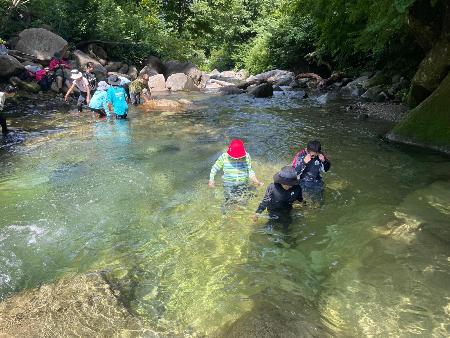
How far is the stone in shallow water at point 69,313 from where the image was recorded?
4.11m

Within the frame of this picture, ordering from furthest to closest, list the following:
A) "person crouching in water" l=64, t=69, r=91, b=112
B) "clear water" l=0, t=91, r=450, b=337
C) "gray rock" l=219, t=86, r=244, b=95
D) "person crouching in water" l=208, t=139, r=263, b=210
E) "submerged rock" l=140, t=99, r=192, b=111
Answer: "gray rock" l=219, t=86, r=244, b=95 < "submerged rock" l=140, t=99, r=192, b=111 < "person crouching in water" l=64, t=69, r=91, b=112 < "person crouching in water" l=208, t=139, r=263, b=210 < "clear water" l=0, t=91, r=450, b=337

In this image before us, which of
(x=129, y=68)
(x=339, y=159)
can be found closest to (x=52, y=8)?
(x=129, y=68)

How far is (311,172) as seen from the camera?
299 inches

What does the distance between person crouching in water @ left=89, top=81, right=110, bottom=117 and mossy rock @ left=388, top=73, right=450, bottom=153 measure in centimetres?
998

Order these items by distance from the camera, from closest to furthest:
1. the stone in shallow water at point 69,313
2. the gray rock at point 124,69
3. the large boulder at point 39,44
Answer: the stone in shallow water at point 69,313, the large boulder at point 39,44, the gray rock at point 124,69

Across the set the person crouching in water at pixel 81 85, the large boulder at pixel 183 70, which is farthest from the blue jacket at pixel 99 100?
the large boulder at pixel 183 70

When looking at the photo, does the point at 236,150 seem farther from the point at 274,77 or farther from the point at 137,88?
the point at 274,77

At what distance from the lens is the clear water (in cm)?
464

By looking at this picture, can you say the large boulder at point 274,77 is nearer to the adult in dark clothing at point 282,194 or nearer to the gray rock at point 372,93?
the gray rock at point 372,93

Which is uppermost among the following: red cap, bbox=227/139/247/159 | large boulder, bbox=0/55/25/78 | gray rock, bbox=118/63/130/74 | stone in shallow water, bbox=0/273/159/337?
large boulder, bbox=0/55/25/78

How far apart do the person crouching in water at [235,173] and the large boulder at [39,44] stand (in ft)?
58.5

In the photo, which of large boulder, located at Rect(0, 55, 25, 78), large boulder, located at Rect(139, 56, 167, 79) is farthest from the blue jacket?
large boulder, located at Rect(139, 56, 167, 79)

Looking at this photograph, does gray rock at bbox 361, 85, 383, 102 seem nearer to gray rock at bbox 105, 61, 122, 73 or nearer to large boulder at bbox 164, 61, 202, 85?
large boulder at bbox 164, 61, 202, 85

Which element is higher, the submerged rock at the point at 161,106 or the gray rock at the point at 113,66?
the gray rock at the point at 113,66
